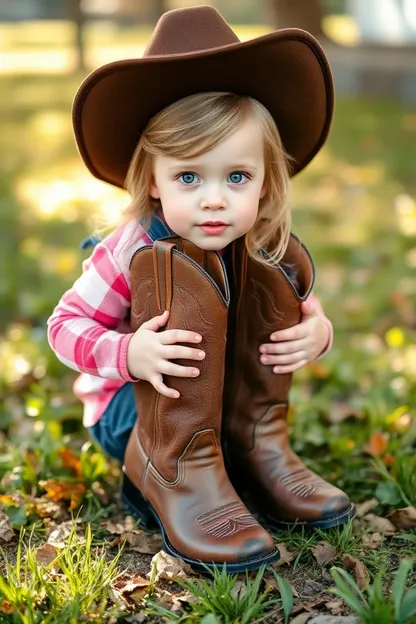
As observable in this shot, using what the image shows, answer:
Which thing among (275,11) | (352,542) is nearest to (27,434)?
(352,542)

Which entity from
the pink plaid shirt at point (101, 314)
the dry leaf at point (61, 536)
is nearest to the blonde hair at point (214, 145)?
the pink plaid shirt at point (101, 314)

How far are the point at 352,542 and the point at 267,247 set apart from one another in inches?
29.6

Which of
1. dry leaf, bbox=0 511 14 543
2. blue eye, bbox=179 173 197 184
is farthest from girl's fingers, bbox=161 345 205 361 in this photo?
dry leaf, bbox=0 511 14 543

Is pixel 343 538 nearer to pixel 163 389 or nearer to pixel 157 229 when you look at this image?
pixel 163 389

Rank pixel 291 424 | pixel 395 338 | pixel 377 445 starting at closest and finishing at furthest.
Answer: pixel 377 445 < pixel 291 424 < pixel 395 338

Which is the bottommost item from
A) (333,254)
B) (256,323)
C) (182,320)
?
(333,254)

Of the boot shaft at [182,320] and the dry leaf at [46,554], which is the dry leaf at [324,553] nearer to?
the boot shaft at [182,320]

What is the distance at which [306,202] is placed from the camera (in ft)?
17.9

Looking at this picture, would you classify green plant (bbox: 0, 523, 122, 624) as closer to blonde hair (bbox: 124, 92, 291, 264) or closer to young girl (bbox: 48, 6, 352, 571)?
young girl (bbox: 48, 6, 352, 571)

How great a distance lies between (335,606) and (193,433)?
0.49 meters

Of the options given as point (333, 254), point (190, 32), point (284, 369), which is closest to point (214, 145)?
point (190, 32)

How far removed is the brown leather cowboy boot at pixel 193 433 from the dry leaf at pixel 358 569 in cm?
17

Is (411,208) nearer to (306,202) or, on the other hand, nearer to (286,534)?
(306,202)

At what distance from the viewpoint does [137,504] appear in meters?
2.25
